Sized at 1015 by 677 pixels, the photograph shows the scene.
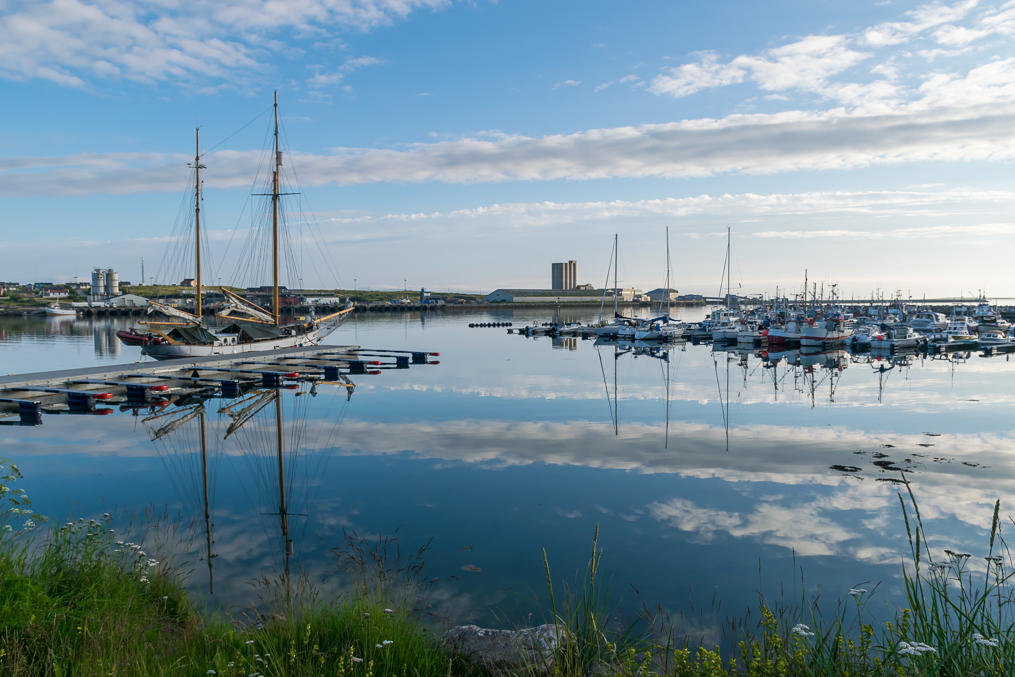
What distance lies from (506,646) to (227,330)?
46764mm

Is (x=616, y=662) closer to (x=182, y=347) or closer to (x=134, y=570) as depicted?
(x=134, y=570)

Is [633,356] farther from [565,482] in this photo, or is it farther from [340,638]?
[340,638]

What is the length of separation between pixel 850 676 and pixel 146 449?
68.1 ft

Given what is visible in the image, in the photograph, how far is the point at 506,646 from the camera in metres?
7.09

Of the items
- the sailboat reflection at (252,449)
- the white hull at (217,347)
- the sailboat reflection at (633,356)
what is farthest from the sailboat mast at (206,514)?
the white hull at (217,347)

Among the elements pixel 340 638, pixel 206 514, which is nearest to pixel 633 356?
pixel 206 514

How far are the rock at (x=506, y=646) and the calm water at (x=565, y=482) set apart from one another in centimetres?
213

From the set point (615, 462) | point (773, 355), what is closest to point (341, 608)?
point (615, 462)

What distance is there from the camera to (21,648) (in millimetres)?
6051

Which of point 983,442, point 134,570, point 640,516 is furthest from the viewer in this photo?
point 983,442

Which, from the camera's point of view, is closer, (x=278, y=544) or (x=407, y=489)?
(x=278, y=544)

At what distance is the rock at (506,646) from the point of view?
661 centimetres

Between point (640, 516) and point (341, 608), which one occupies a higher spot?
point (341, 608)

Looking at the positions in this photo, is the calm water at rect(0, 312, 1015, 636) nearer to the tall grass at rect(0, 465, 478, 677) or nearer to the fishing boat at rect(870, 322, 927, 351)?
the tall grass at rect(0, 465, 478, 677)
